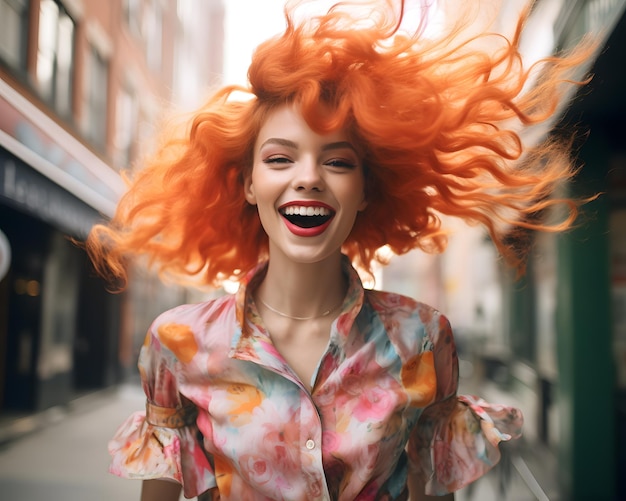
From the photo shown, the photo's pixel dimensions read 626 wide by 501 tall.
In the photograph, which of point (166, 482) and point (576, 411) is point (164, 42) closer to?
point (576, 411)

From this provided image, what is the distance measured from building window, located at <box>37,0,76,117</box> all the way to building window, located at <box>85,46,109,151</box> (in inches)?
23.1

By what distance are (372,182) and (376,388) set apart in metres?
0.47

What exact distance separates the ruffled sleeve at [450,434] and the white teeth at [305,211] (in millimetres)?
359

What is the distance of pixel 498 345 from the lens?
7.36 meters

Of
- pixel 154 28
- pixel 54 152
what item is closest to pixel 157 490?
pixel 54 152

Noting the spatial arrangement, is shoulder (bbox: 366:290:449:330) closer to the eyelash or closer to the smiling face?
the smiling face

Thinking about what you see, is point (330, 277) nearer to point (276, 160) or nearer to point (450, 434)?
point (276, 160)

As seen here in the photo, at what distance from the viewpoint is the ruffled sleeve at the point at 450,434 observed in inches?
54.7

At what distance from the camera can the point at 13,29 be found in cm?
266

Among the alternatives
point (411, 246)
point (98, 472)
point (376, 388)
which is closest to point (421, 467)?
point (376, 388)

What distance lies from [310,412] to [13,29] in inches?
88.3

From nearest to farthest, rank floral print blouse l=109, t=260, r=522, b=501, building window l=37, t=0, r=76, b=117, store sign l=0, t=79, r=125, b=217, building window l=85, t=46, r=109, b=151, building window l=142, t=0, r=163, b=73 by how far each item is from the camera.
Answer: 1. floral print blouse l=109, t=260, r=522, b=501
2. store sign l=0, t=79, r=125, b=217
3. building window l=37, t=0, r=76, b=117
4. building window l=85, t=46, r=109, b=151
5. building window l=142, t=0, r=163, b=73

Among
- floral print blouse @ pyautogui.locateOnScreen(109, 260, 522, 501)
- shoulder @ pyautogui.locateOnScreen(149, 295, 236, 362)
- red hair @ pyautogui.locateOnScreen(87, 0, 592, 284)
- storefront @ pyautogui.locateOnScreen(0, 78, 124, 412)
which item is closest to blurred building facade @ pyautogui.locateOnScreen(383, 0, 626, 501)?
red hair @ pyautogui.locateOnScreen(87, 0, 592, 284)

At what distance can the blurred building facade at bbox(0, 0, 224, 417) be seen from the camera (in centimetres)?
402
